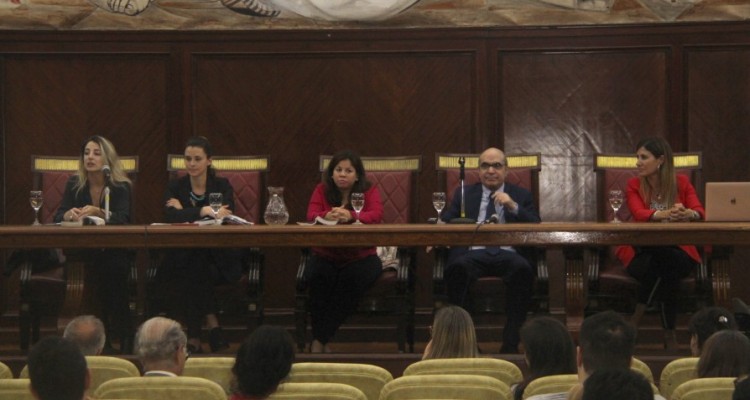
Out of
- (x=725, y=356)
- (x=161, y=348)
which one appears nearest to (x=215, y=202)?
(x=161, y=348)

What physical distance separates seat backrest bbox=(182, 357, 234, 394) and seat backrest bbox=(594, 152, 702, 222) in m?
3.40

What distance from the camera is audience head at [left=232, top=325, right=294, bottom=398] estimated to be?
335 centimetres

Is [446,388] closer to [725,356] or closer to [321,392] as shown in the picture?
[321,392]

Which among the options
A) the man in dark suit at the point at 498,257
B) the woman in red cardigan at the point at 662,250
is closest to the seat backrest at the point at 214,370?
the man in dark suit at the point at 498,257

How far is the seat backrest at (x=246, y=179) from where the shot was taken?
690 centimetres

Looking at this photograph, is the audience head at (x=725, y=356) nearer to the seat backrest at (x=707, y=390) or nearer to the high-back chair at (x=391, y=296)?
the seat backrest at (x=707, y=390)

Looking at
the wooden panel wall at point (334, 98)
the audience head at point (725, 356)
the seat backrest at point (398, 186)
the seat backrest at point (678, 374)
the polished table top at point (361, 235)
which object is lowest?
the seat backrest at point (678, 374)

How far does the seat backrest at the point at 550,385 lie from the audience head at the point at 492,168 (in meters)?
3.10

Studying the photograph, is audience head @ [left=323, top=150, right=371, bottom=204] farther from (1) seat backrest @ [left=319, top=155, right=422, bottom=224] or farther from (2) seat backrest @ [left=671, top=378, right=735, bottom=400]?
(2) seat backrest @ [left=671, top=378, right=735, bottom=400]

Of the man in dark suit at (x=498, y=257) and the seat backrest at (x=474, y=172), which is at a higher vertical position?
the seat backrest at (x=474, y=172)

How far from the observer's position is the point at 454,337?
13.6ft

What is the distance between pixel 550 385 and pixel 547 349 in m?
0.26

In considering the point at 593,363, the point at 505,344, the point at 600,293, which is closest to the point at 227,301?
the point at 505,344

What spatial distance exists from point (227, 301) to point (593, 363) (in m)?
3.10
